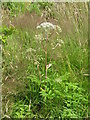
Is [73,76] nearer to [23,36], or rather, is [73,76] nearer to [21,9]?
[23,36]

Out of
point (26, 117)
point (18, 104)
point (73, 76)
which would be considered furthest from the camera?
point (73, 76)

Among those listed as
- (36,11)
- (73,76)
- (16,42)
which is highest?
(36,11)

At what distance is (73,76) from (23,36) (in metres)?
1.18

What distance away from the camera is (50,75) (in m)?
2.39

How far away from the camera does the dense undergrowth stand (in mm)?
2084

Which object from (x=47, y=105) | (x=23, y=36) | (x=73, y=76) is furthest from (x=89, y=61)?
(x=23, y=36)

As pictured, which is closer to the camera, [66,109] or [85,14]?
[66,109]

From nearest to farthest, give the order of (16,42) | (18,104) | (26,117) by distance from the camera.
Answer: (26,117) → (18,104) → (16,42)

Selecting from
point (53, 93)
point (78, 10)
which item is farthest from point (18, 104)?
point (78, 10)

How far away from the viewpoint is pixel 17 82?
2303 millimetres

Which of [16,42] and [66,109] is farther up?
[16,42]

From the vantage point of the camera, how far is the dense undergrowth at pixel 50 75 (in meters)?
2.08

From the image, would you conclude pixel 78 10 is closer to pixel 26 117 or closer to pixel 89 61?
pixel 89 61

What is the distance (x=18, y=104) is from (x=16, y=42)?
38.4 inches
